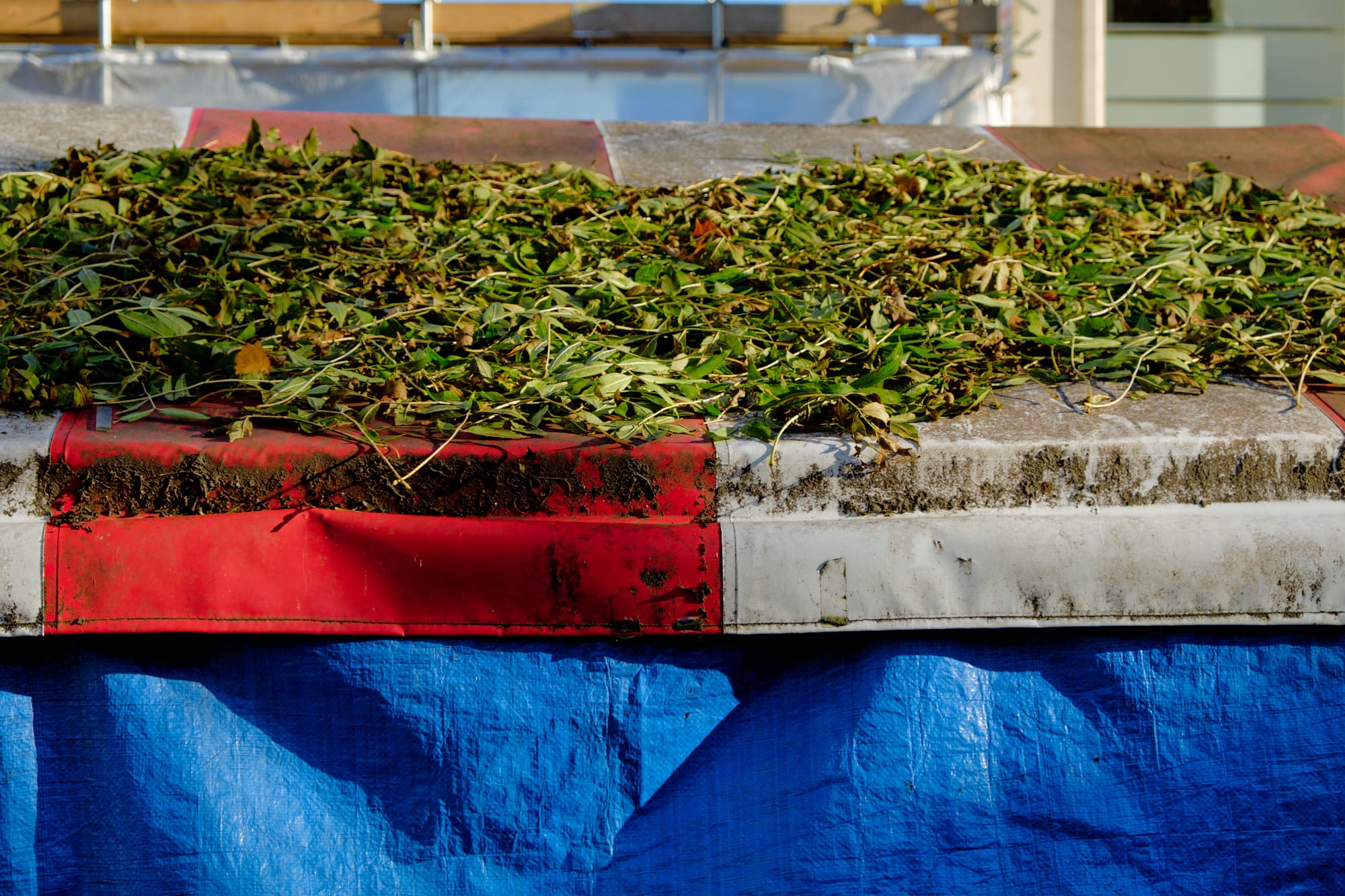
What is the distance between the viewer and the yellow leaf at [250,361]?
157cm

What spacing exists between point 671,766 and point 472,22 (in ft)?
15.0

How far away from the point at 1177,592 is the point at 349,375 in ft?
3.92

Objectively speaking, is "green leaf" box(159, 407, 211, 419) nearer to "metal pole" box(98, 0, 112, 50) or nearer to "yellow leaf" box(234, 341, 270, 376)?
"yellow leaf" box(234, 341, 270, 376)

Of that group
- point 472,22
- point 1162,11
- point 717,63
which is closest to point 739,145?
point 717,63

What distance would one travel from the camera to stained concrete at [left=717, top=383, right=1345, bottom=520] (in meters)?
1.42

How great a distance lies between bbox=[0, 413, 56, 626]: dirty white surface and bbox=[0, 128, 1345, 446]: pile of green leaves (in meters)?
0.13

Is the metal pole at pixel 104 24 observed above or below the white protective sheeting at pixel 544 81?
above

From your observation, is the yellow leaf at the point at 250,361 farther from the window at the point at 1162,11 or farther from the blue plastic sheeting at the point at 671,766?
the window at the point at 1162,11

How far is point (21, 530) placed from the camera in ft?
4.33

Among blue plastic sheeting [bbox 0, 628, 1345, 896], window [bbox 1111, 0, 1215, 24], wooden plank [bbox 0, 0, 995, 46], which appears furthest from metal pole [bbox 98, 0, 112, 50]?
window [bbox 1111, 0, 1215, 24]

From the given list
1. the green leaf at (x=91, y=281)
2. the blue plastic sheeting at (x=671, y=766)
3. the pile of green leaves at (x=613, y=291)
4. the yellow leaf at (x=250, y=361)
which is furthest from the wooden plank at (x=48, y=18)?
the blue plastic sheeting at (x=671, y=766)

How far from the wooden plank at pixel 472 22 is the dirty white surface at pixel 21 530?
13.7 ft

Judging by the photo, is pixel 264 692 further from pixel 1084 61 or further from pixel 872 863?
pixel 1084 61

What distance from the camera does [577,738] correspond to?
4.50 feet
